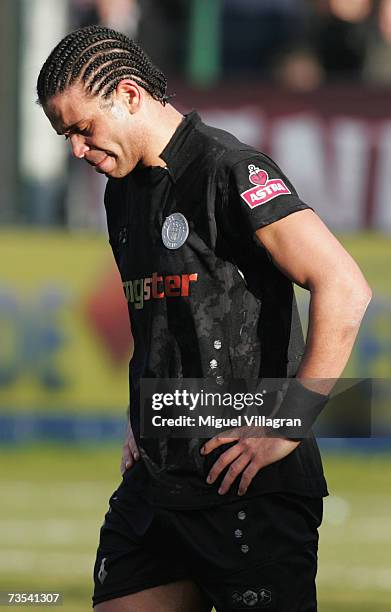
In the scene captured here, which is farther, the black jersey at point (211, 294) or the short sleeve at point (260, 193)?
the black jersey at point (211, 294)

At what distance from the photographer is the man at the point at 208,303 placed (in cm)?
387

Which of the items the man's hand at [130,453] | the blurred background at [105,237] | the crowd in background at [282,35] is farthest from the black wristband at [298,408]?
the crowd in background at [282,35]

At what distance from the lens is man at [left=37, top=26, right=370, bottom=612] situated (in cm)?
387

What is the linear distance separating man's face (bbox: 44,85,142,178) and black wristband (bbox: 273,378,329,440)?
30.5 inches

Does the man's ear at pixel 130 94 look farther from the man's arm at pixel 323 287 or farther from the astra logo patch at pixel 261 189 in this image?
the man's arm at pixel 323 287

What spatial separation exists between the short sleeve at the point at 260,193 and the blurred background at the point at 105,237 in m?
3.67

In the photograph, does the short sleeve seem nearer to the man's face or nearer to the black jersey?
the black jersey

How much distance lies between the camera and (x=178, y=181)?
13.1ft

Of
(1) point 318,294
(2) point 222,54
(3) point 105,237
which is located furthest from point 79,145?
(2) point 222,54

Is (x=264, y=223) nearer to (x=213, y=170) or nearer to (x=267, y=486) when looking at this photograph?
(x=213, y=170)

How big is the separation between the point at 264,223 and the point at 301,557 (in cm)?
92

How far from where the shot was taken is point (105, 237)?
12133 mm

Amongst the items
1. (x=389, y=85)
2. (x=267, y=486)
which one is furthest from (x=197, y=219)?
(x=389, y=85)

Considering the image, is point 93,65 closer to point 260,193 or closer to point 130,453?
point 260,193
